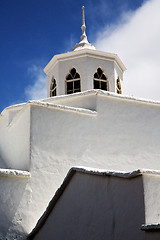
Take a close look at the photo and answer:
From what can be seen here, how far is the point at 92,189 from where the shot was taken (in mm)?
5840

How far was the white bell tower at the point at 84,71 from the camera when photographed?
12617 mm

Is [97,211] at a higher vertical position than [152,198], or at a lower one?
lower

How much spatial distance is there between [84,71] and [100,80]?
0.68 m

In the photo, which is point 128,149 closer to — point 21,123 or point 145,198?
point 21,123

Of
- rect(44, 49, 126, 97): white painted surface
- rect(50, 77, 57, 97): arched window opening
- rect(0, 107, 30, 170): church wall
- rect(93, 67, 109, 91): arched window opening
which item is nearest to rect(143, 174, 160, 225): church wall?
rect(0, 107, 30, 170): church wall

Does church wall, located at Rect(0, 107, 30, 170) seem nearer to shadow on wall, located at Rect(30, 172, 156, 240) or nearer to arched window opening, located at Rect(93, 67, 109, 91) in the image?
shadow on wall, located at Rect(30, 172, 156, 240)

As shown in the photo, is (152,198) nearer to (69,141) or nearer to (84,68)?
(69,141)

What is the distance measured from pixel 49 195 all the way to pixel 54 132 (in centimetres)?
156

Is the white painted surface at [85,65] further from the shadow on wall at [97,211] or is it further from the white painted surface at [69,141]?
the shadow on wall at [97,211]

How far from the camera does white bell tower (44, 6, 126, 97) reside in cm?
1262

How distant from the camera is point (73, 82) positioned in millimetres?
12711

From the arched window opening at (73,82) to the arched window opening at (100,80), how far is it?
62 cm

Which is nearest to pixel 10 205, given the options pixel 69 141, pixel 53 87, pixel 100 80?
pixel 69 141

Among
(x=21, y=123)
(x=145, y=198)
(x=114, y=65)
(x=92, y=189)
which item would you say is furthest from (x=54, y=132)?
(x=114, y=65)
